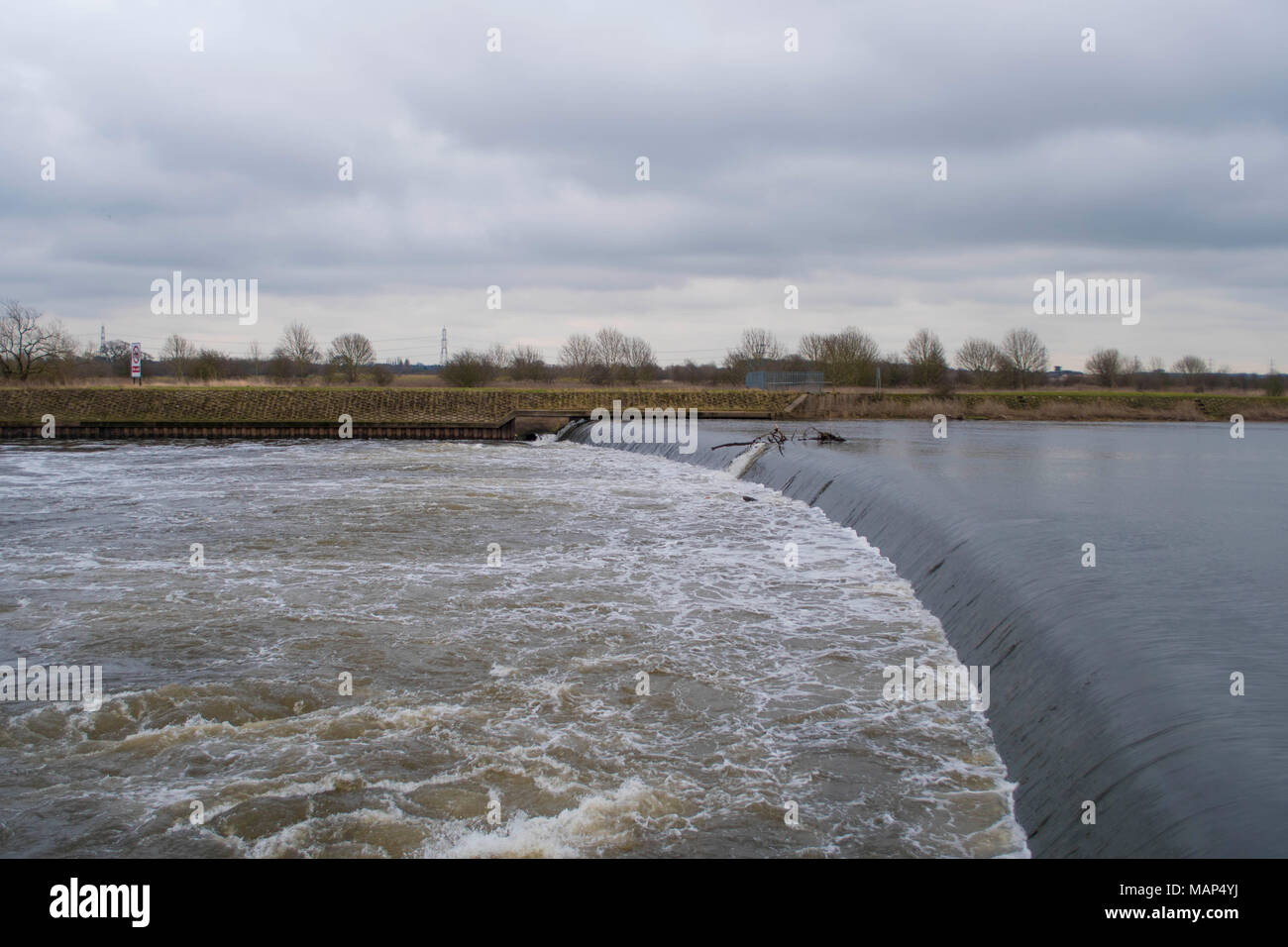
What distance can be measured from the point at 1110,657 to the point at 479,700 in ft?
17.7

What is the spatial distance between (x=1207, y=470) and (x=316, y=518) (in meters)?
20.6

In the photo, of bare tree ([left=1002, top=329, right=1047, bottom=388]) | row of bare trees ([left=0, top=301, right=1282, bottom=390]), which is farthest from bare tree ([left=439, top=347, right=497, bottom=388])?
bare tree ([left=1002, top=329, right=1047, bottom=388])

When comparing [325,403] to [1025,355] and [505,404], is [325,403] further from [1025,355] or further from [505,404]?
[1025,355]

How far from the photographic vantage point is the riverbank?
45.4 meters

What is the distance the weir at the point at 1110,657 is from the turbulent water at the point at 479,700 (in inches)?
17.9

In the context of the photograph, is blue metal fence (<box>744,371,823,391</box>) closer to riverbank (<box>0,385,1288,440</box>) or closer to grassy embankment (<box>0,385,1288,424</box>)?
riverbank (<box>0,385,1288,440</box>)

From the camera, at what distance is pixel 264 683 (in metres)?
8.67

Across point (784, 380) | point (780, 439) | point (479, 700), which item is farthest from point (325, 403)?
point (479, 700)

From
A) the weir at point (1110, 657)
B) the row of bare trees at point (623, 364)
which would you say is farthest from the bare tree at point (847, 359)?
the weir at point (1110, 657)

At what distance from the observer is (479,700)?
8.32 meters

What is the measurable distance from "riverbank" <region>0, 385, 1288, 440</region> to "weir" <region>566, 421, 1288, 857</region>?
30.9 meters

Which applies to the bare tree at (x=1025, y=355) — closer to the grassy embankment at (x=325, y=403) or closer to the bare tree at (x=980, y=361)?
the bare tree at (x=980, y=361)
